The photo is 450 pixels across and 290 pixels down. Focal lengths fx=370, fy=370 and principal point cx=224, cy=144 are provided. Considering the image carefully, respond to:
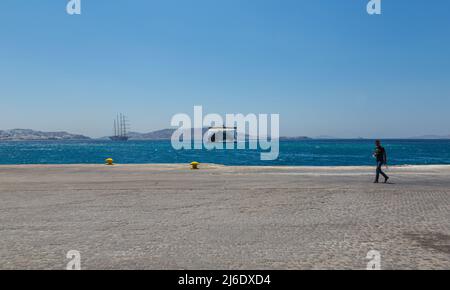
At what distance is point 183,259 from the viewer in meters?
6.68

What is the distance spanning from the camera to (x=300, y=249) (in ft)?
23.9

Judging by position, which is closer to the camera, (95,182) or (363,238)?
(363,238)

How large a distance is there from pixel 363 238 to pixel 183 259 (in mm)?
3995

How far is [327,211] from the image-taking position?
11.1 m
